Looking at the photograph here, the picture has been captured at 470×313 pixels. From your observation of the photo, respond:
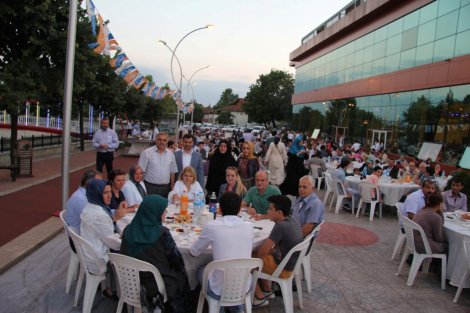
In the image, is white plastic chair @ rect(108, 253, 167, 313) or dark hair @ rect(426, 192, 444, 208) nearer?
white plastic chair @ rect(108, 253, 167, 313)

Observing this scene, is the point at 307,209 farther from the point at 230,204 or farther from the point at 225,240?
the point at 225,240

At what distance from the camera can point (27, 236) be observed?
6.75 metres

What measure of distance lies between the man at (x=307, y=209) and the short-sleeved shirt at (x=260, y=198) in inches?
16.3

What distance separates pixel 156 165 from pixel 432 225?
460 cm

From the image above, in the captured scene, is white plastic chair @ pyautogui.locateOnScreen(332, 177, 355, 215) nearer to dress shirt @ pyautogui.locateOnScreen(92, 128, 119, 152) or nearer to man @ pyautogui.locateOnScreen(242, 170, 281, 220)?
man @ pyautogui.locateOnScreen(242, 170, 281, 220)

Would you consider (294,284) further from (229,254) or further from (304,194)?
(229,254)

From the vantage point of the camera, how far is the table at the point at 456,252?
558 centimetres

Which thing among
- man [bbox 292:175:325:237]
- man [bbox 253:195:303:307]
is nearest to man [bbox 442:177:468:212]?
man [bbox 292:175:325:237]

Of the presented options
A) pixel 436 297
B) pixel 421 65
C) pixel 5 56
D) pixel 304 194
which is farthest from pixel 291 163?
pixel 421 65

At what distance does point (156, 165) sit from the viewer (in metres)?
7.06

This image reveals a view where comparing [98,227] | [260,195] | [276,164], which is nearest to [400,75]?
[276,164]

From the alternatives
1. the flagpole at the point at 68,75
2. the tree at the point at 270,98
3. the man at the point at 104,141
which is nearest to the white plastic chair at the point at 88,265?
the flagpole at the point at 68,75

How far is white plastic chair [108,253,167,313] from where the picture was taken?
3.48 m

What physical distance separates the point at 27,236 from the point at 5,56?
8.51m
